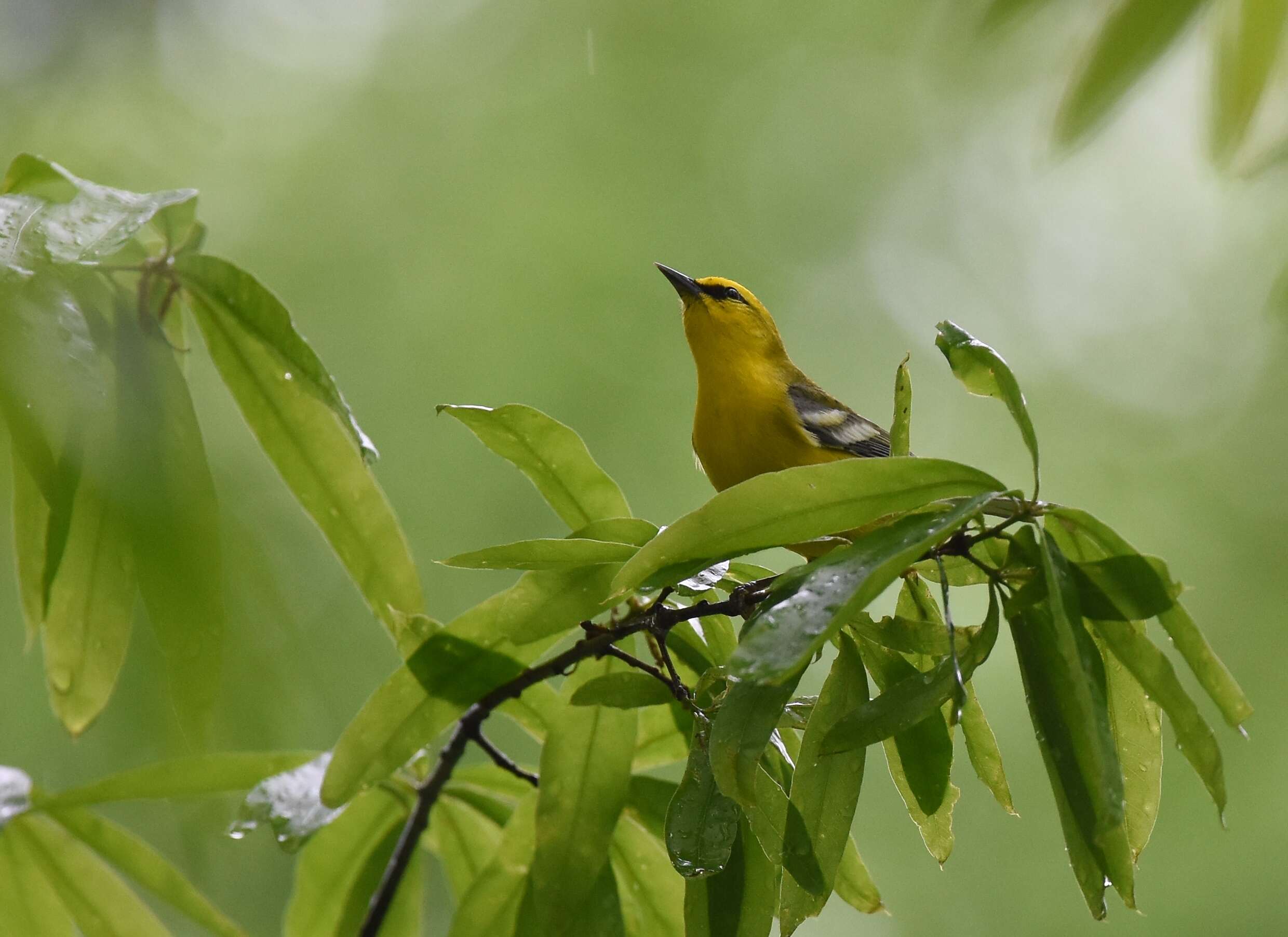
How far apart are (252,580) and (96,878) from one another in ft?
1.96

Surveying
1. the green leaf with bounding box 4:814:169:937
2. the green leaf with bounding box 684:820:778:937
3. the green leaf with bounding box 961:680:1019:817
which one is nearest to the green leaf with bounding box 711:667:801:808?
the green leaf with bounding box 684:820:778:937

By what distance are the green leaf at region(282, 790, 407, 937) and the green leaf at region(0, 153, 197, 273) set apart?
35.4 inches

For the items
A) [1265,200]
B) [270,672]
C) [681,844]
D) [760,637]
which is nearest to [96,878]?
[270,672]

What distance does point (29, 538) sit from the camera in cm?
124

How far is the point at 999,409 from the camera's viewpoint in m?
5.85

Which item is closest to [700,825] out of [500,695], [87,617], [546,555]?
[546,555]

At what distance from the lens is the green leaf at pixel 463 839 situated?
1591 mm

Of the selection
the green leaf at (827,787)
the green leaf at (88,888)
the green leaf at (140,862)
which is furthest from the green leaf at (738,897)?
the green leaf at (88,888)

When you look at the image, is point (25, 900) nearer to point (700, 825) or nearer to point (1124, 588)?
point (700, 825)

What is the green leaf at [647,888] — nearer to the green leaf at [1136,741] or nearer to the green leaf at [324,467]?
the green leaf at [324,467]

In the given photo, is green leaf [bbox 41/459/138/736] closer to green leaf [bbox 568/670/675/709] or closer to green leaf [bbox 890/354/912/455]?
green leaf [bbox 568/670/675/709]

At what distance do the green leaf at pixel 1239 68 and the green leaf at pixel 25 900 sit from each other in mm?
2036

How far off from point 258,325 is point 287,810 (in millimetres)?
555

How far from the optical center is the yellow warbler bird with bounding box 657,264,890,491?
2.19 meters
